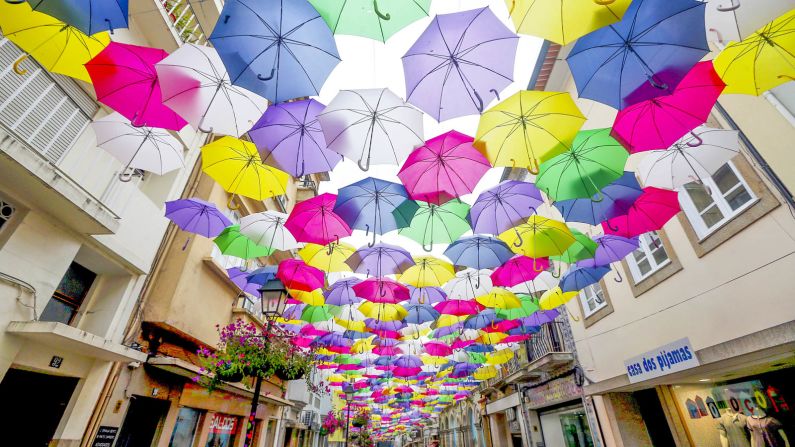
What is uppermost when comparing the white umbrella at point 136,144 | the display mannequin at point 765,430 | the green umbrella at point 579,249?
the white umbrella at point 136,144

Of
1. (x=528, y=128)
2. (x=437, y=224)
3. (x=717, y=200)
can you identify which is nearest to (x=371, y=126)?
(x=528, y=128)

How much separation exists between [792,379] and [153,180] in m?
14.0

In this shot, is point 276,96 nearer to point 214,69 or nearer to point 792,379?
point 214,69

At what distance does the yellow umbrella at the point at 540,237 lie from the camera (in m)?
6.79

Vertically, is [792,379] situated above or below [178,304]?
below

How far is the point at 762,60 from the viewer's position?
3.97 meters

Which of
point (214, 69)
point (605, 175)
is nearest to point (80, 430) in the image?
point (214, 69)

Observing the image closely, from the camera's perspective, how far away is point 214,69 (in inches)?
174

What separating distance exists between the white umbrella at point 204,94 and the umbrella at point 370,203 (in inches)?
78.7

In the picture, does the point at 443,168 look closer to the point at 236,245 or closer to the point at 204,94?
the point at 204,94

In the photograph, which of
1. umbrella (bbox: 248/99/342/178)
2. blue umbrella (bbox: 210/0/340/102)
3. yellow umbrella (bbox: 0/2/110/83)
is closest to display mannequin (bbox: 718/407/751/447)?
umbrella (bbox: 248/99/342/178)

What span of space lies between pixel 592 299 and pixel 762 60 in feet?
29.3

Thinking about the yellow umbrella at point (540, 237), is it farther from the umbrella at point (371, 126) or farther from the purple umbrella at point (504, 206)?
the umbrella at point (371, 126)


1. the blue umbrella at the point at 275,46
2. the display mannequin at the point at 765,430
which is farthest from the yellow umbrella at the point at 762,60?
the display mannequin at the point at 765,430
